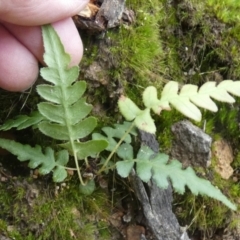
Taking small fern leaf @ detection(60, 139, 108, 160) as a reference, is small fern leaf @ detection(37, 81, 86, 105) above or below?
above

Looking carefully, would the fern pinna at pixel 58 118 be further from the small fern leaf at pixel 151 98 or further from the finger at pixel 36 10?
the small fern leaf at pixel 151 98

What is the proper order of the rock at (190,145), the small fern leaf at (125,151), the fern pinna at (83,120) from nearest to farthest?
the fern pinna at (83,120)
the small fern leaf at (125,151)
the rock at (190,145)

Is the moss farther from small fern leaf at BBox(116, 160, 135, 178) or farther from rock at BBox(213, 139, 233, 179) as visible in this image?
rock at BBox(213, 139, 233, 179)

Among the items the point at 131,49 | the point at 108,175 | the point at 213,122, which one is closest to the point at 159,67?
the point at 131,49

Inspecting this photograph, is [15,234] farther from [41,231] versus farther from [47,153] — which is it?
[47,153]

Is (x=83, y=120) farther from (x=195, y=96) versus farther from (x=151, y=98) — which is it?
(x=195, y=96)

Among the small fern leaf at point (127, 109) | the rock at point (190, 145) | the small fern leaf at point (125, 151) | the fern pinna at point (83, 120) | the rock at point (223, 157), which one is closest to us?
the fern pinna at point (83, 120)

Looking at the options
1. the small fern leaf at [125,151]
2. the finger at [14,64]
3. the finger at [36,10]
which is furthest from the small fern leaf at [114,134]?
the finger at [36,10]

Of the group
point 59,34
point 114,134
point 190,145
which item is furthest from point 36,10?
point 190,145

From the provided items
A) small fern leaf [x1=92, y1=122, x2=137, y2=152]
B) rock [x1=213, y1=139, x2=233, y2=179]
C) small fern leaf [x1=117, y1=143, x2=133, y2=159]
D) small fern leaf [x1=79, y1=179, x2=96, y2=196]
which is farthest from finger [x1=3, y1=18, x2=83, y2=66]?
rock [x1=213, y1=139, x2=233, y2=179]
